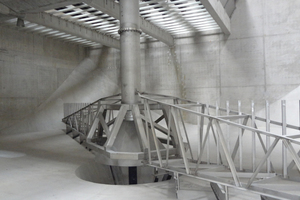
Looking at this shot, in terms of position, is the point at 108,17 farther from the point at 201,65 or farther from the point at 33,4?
the point at 201,65

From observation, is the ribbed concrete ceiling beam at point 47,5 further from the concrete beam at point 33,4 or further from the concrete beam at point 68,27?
the concrete beam at point 68,27

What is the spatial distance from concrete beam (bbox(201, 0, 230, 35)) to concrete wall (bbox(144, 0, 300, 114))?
0.91 meters

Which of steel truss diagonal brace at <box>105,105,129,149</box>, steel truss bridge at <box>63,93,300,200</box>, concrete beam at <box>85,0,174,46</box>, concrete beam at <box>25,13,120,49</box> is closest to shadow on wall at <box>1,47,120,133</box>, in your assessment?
concrete beam at <box>25,13,120,49</box>

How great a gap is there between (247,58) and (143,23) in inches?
229

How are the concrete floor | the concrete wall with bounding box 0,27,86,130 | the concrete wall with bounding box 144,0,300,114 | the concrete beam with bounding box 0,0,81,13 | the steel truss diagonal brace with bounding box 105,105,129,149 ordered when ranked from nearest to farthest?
the concrete floor
the steel truss diagonal brace with bounding box 105,105,129,149
the concrete beam with bounding box 0,0,81,13
the concrete wall with bounding box 144,0,300,114
the concrete wall with bounding box 0,27,86,130

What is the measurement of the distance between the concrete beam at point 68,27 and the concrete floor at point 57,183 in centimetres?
560

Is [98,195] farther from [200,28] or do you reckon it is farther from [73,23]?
[200,28]

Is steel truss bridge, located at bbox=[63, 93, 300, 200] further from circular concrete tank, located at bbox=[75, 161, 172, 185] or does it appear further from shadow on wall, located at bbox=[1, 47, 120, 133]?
shadow on wall, located at bbox=[1, 47, 120, 133]

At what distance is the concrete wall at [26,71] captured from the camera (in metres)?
13.8

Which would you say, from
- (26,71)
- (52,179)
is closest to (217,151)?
(52,179)

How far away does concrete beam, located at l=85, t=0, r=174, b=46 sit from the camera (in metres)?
9.76

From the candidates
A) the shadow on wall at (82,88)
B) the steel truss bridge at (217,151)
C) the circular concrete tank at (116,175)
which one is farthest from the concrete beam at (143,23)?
the circular concrete tank at (116,175)

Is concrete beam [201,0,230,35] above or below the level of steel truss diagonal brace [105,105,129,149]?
above

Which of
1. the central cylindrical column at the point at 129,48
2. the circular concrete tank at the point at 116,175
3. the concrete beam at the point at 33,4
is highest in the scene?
the concrete beam at the point at 33,4
